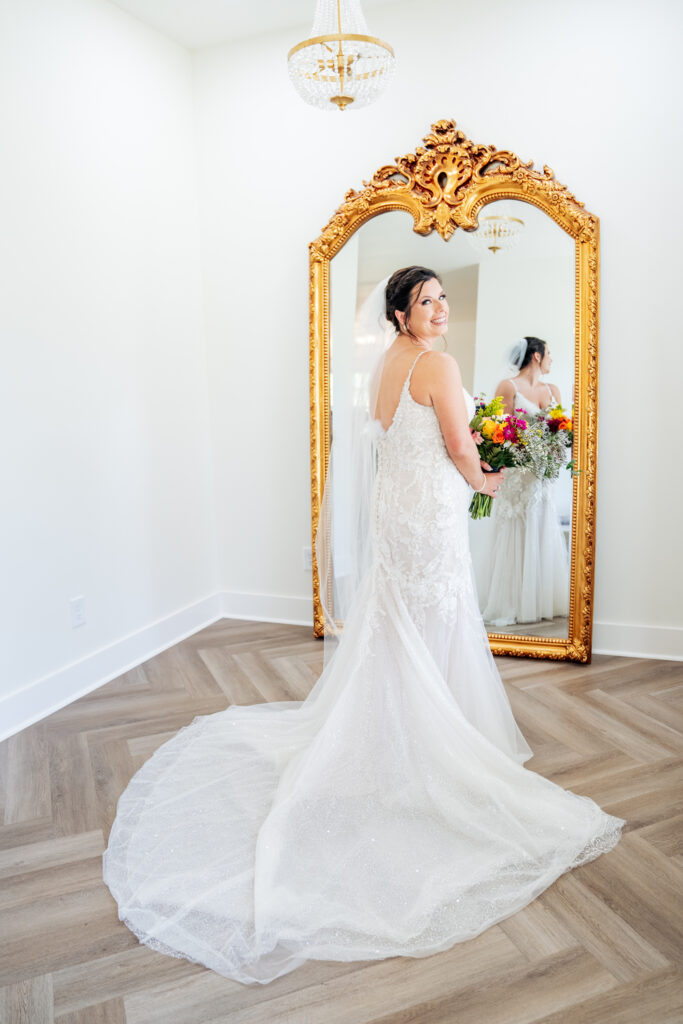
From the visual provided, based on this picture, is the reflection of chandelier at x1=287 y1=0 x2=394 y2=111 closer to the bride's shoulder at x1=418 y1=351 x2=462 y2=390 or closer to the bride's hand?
the bride's shoulder at x1=418 y1=351 x2=462 y2=390

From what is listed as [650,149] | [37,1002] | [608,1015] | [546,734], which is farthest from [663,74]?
[37,1002]

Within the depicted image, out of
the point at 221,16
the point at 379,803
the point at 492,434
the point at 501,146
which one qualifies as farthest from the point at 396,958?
the point at 221,16

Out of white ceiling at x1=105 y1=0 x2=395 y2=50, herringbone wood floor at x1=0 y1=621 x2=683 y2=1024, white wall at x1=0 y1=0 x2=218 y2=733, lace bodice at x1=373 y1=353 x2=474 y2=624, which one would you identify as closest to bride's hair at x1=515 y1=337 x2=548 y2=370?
lace bodice at x1=373 y1=353 x2=474 y2=624

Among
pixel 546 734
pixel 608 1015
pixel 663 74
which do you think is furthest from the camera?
pixel 663 74

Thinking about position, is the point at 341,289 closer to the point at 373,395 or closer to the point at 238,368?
the point at 238,368

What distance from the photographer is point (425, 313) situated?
100.0 inches

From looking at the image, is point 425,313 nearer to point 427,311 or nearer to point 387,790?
point 427,311

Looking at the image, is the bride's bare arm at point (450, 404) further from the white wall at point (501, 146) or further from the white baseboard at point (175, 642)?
the white baseboard at point (175, 642)

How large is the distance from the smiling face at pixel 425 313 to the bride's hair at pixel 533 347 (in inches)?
45.1

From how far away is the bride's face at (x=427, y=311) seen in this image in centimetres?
254

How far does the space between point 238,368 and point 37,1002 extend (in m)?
3.22

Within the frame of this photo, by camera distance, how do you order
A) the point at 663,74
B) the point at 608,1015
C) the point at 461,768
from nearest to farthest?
the point at 608,1015, the point at 461,768, the point at 663,74

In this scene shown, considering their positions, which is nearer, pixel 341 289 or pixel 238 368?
pixel 341 289

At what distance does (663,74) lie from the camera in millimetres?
3342
